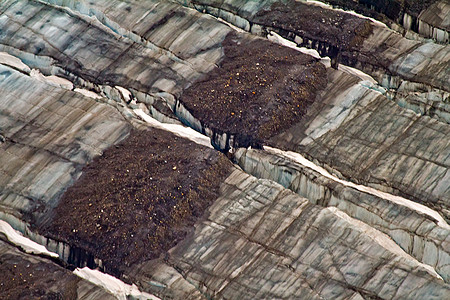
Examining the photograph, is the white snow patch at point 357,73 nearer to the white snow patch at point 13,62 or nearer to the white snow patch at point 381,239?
Result: the white snow patch at point 381,239

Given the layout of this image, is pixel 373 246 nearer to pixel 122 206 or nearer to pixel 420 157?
pixel 420 157

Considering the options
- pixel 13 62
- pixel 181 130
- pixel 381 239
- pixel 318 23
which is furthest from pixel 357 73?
pixel 13 62

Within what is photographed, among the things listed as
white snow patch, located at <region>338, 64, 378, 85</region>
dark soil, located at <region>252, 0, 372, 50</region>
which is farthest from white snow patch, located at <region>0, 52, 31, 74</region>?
white snow patch, located at <region>338, 64, 378, 85</region>

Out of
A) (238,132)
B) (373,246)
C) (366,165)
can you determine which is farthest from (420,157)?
(238,132)

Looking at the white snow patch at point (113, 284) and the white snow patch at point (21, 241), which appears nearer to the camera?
the white snow patch at point (113, 284)

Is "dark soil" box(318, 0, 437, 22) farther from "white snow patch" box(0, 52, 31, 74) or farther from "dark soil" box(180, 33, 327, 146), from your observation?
"white snow patch" box(0, 52, 31, 74)

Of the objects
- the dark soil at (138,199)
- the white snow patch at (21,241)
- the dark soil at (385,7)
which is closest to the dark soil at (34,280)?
the white snow patch at (21,241)
